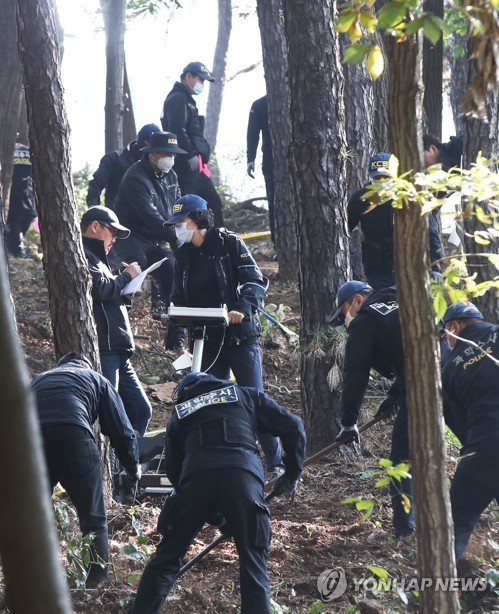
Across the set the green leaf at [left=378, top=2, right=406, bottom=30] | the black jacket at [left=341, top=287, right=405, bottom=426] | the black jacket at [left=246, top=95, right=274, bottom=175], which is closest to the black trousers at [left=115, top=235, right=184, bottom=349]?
the black jacket at [left=246, top=95, right=274, bottom=175]

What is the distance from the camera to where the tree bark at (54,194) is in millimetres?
6824

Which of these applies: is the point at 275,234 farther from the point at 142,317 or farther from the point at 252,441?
the point at 252,441

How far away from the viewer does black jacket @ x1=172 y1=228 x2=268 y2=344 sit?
7312mm

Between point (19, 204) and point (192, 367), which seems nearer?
point (192, 367)

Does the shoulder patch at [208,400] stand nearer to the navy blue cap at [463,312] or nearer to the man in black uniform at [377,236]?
the navy blue cap at [463,312]

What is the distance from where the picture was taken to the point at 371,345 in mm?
6496

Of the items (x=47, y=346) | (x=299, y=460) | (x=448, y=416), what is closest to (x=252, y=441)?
(x=299, y=460)

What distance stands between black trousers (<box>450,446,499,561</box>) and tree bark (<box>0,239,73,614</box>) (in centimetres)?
416

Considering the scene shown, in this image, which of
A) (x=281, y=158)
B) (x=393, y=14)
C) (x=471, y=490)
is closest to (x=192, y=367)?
(x=471, y=490)

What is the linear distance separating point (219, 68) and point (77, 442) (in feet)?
60.0

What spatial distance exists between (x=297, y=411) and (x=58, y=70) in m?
3.58

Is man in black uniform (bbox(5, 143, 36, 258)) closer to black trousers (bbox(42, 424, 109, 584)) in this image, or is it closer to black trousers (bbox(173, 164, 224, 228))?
black trousers (bbox(173, 164, 224, 228))

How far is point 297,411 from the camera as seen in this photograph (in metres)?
8.73

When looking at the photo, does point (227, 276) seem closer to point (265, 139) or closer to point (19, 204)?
point (265, 139)
